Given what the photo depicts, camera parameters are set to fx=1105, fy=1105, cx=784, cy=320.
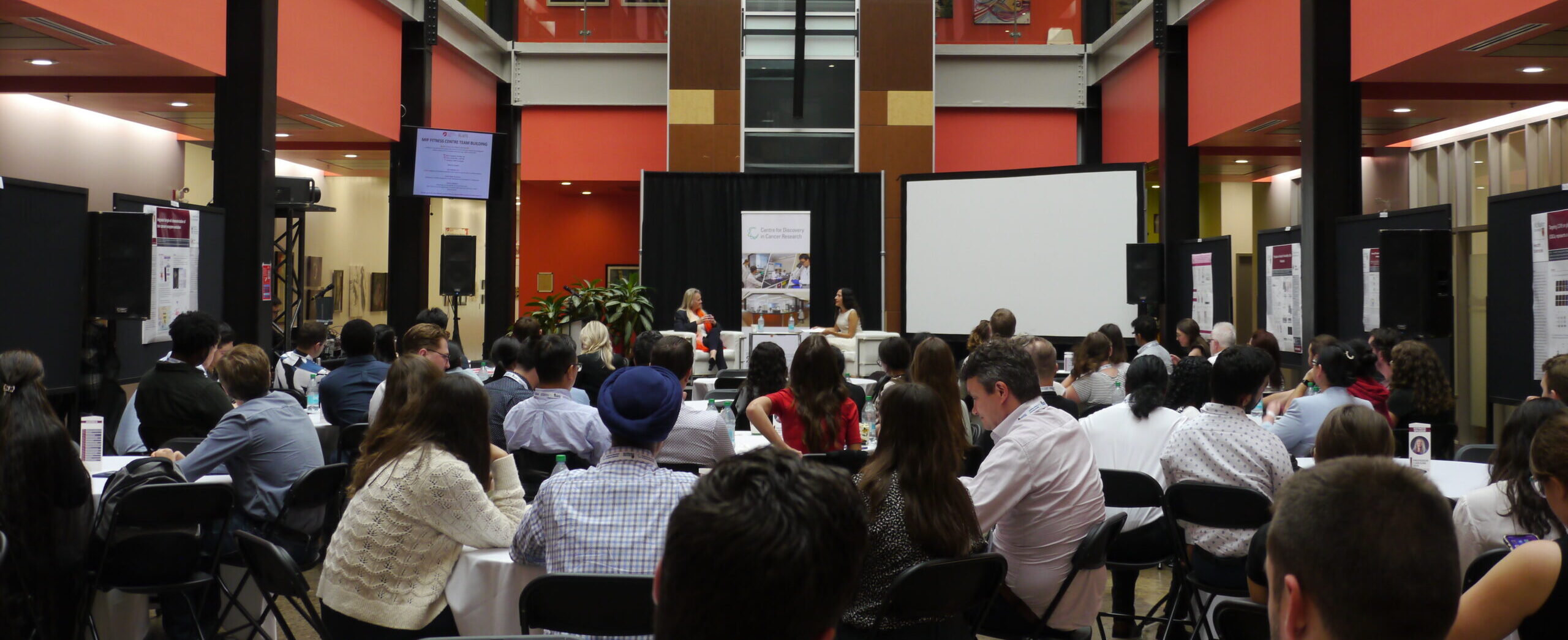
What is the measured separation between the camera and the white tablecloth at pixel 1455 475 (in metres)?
3.90

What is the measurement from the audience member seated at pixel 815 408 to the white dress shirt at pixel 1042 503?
1303mm

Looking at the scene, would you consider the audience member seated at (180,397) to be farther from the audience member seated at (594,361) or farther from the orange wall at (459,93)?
the orange wall at (459,93)

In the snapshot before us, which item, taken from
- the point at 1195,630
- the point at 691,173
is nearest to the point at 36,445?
the point at 1195,630

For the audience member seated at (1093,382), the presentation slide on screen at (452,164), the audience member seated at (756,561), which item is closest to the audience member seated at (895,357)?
the audience member seated at (1093,382)

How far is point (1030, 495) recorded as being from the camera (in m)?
3.14

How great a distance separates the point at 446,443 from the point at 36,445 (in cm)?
126

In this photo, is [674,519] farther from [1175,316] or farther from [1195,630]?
Answer: [1175,316]

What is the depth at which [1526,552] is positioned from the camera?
189 cm

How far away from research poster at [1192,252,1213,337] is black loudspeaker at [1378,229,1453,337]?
3449mm

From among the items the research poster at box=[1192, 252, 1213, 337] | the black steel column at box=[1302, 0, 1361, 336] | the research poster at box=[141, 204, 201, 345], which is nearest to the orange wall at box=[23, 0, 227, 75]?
the research poster at box=[141, 204, 201, 345]

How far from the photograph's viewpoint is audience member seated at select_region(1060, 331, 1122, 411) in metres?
6.17

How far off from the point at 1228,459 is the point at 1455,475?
49.4 inches

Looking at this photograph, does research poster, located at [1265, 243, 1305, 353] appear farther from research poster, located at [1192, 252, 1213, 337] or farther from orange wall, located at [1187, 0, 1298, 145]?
orange wall, located at [1187, 0, 1298, 145]

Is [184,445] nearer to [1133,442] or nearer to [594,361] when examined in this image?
[594,361]
